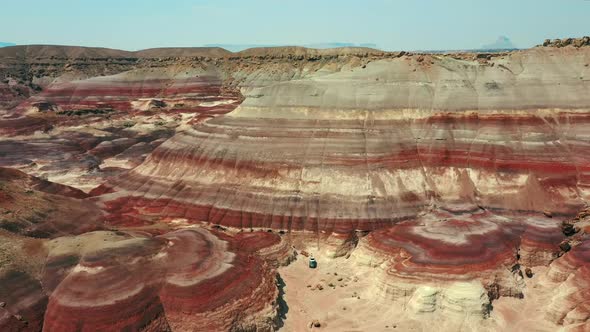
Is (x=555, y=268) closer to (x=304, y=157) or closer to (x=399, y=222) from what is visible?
(x=399, y=222)

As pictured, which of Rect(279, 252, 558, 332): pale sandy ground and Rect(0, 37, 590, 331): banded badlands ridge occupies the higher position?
Rect(0, 37, 590, 331): banded badlands ridge

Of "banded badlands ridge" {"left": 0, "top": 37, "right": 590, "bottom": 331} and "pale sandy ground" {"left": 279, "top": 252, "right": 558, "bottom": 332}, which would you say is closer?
"banded badlands ridge" {"left": 0, "top": 37, "right": 590, "bottom": 331}

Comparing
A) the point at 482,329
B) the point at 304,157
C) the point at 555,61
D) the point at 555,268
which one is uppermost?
the point at 555,61

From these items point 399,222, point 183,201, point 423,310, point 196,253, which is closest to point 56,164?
point 183,201

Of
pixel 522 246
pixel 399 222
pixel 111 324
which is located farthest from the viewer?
pixel 399 222

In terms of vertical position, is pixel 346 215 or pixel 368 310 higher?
pixel 346 215
